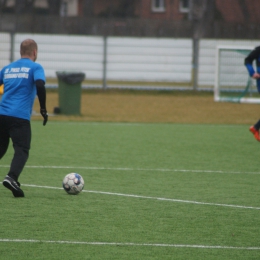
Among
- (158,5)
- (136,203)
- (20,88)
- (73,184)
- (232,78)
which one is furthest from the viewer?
(158,5)

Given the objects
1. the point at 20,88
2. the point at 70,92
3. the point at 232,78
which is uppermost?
the point at 20,88

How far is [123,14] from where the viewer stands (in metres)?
50.9

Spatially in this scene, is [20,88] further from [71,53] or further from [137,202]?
[71,53]

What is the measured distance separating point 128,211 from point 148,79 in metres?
21.7

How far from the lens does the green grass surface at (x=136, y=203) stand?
607cm

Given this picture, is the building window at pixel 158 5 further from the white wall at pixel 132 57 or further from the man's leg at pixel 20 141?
the man's leg at pixel 20 141

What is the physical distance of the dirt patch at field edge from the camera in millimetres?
19953

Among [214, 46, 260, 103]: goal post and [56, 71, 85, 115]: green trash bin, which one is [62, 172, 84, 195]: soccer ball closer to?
[56, 71, 85, 115]: green trash bin

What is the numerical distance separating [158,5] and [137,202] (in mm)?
52702

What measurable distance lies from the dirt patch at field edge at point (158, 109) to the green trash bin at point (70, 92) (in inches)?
10.7

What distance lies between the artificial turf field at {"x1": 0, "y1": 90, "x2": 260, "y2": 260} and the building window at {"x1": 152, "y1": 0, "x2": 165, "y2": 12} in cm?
4517

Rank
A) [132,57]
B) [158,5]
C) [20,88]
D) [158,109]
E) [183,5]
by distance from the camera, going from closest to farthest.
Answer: [20,88] < [158,109] < [132,57] < [183,5] < [158,5]

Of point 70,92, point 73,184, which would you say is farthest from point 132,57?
point 73,184

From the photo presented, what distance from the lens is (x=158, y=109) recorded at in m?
22.5
